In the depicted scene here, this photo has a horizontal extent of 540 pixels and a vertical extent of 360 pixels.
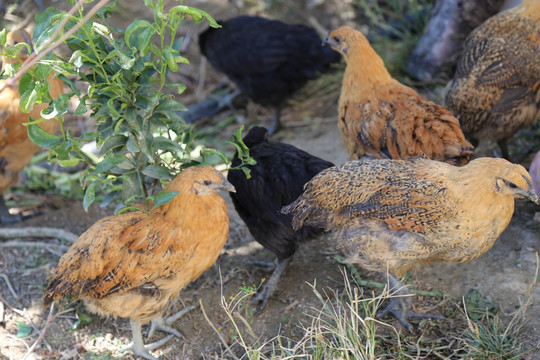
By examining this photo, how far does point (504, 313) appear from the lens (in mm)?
3322

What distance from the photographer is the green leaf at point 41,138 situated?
3.10m

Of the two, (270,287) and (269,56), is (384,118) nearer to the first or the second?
(270,287)

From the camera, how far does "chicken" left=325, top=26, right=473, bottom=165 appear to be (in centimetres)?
363

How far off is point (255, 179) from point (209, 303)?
92cm

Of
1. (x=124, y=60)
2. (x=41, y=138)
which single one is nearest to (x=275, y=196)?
(x=124, y=60)

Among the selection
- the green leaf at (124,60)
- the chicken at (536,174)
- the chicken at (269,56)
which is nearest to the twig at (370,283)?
the chicken at (536,174)

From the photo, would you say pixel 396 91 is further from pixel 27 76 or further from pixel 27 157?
pixel 27 157

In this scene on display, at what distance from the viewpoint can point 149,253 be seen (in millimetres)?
3176

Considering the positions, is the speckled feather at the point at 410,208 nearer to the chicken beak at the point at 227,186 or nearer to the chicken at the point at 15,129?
the chicken beak at the point at 227,186

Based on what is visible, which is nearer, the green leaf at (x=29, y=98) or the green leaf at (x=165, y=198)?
the green leaf at (x=29, y=98)

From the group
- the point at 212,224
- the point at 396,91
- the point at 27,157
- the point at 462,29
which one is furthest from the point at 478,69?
the point at 27,157

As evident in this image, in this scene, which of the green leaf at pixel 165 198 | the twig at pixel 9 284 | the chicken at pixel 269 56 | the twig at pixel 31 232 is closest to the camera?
the green leaf at pixel 165 198

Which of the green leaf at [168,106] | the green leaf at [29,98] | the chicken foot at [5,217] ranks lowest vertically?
the chicken foot at [5,217]

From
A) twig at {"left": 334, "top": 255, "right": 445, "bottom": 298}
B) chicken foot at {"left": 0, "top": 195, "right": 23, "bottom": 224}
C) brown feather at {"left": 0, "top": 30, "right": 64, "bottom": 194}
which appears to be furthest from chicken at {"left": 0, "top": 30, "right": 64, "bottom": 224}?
twig at {"left": 334, "top": 255, "right": 445, "bottom": 298}
